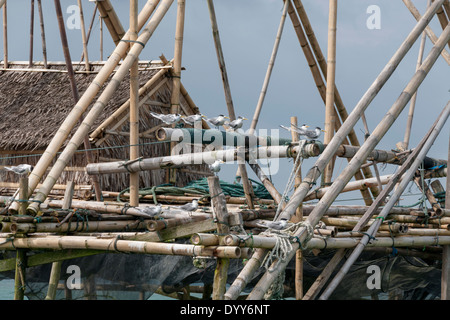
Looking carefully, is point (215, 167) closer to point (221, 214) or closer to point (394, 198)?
point (221, 214)

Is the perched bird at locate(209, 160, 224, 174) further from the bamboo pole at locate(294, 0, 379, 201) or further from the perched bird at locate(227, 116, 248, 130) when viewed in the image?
the bamboo pole at locate(294, 0, 379, 201)

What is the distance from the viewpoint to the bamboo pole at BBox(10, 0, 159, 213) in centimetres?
797

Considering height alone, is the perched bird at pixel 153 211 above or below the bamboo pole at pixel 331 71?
below

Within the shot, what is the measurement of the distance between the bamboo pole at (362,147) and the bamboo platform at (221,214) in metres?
0.01

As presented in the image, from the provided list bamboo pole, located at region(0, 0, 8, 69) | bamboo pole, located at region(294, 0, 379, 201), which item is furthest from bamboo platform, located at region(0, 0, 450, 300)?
bamboo pole, located at region(0, 0, 8, 69)

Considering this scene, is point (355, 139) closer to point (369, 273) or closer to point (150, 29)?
point (369, 273)

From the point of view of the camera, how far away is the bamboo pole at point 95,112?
308 inches

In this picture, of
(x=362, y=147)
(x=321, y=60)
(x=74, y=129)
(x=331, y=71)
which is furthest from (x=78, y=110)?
(x=321, y=60)

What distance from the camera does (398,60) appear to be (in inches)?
333

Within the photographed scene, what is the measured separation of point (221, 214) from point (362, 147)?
228 cm

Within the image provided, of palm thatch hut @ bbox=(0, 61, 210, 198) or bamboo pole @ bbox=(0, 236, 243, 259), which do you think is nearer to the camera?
bamboo pole @ bbox=(0, 236, 243, 259)

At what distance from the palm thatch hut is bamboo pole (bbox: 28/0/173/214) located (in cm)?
207

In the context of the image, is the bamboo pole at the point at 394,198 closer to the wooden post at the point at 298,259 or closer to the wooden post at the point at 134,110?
the wooden post at the point at 298,259

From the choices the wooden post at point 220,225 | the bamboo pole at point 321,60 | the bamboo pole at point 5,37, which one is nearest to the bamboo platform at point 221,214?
the wooden post at point 220,225
